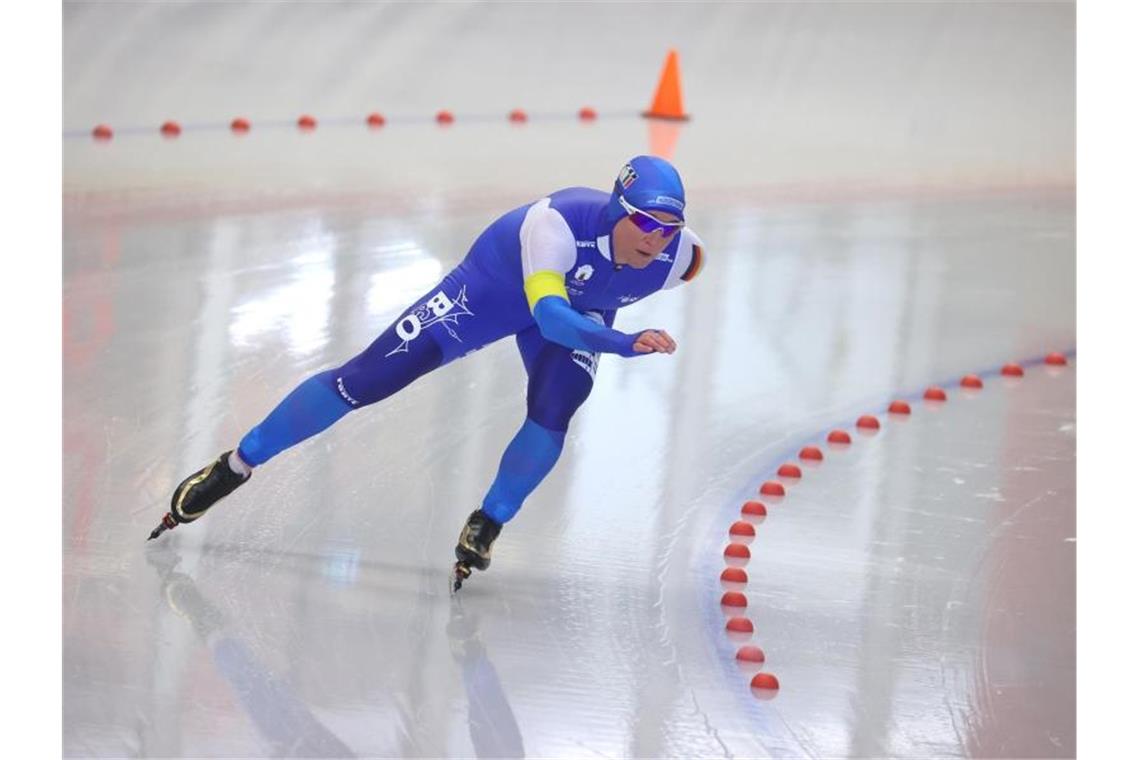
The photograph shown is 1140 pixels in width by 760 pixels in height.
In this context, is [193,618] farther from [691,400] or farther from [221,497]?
[691,400]

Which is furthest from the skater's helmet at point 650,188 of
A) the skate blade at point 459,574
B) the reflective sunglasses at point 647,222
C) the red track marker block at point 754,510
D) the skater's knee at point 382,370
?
the red track marker block at point 754,510

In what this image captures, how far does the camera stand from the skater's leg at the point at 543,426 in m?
5.02

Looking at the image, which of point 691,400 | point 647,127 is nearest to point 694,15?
point 647,127

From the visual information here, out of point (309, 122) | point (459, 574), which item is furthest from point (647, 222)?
point (309, 122)

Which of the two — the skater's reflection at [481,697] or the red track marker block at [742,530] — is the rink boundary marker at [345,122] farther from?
the skater's reflection at [481,697]

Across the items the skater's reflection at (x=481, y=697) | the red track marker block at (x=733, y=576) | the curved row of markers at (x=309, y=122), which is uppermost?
the curved row of markers at (x=309, y=122)

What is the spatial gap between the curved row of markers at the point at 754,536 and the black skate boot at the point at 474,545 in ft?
2.29

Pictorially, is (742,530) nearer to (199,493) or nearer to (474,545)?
(474,545)

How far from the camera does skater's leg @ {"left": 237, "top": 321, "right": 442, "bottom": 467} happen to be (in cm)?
507

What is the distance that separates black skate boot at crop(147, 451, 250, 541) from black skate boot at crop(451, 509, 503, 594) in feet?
2.30

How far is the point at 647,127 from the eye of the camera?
12016 millimetres

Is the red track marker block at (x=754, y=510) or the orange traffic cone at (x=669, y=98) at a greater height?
the orange traffic cone at (x=669, y=98)

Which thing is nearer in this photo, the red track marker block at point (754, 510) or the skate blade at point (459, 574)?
the skate blade at point (459, 574)
